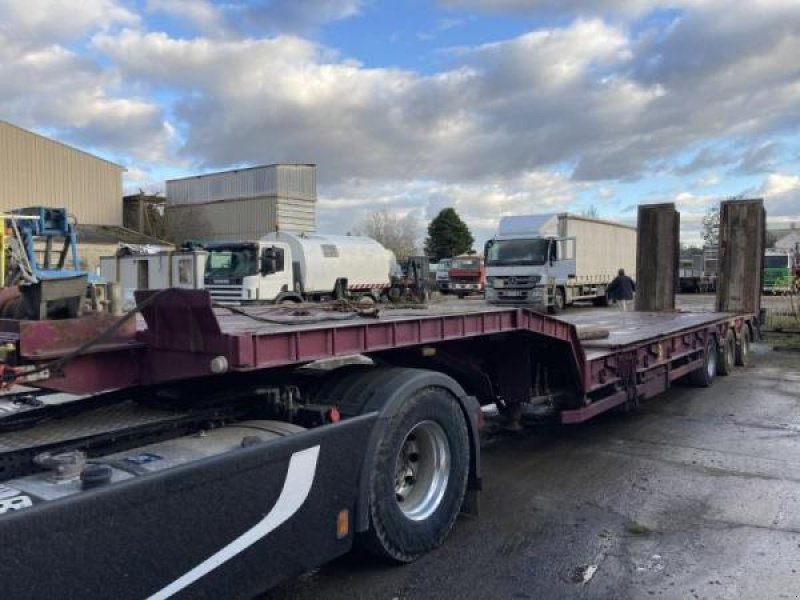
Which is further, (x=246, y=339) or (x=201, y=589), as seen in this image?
(x=246, y=339)

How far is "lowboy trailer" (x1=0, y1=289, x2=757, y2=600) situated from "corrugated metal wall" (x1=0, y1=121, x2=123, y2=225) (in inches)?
1333

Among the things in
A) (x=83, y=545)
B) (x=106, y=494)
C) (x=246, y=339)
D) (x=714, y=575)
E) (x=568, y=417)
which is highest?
(x=246, y=339)

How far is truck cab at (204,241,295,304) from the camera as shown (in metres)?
18.7

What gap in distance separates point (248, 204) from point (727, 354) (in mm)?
35658

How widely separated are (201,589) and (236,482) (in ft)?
1.46

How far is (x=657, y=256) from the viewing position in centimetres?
1449

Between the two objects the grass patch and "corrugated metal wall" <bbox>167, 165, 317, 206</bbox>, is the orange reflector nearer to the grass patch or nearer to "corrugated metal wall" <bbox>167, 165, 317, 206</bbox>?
the grass patch

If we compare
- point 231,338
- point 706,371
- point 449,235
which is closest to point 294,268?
point 706,371

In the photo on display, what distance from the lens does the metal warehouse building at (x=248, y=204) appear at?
139 ft

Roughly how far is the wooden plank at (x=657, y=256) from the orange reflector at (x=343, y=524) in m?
12.1

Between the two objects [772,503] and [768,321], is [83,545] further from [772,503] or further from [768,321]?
[768,321]

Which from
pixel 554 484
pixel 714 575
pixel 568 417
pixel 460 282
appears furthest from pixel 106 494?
pixel 460 282

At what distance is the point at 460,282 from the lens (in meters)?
40.7

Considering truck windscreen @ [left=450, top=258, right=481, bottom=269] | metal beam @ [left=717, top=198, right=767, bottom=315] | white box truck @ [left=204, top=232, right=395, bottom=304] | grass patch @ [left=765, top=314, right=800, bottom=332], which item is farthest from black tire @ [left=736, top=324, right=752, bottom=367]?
truck windscreen @ [left=450, top=258, right=481, bottom=269]
